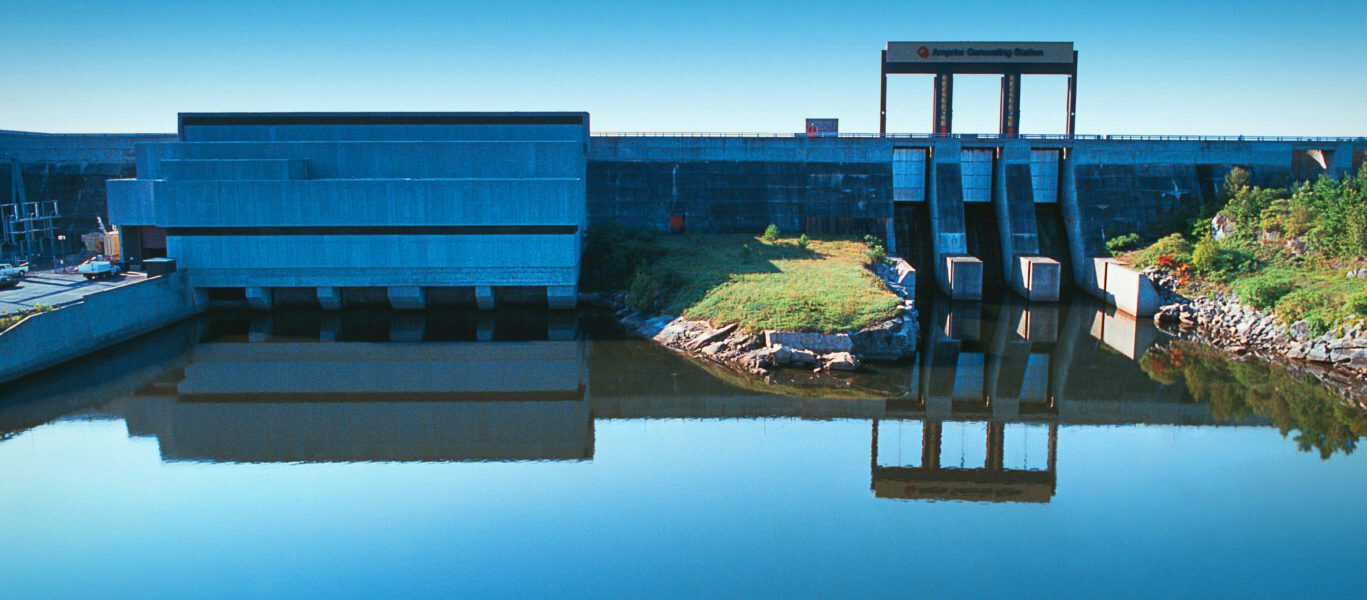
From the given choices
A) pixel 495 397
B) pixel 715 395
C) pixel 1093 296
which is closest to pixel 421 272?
pixel 495 397

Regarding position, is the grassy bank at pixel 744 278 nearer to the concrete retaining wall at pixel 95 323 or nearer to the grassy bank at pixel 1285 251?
the grassy bank at pixel 1285 251

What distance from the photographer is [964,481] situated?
1880 cm

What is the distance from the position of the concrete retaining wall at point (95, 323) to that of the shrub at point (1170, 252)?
3627 cm

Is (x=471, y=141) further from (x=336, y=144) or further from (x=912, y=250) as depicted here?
(x=912, y=250)

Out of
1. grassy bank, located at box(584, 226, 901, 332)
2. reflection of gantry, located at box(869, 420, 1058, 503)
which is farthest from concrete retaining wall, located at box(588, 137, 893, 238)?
reflection of gantry, located at box(869, 420, 1058, 503)

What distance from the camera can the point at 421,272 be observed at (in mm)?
34312

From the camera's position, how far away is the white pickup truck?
3046 centimetres

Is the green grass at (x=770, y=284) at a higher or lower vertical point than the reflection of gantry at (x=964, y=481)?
higher

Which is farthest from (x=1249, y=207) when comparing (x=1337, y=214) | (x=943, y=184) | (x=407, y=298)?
(x=407, y=298)

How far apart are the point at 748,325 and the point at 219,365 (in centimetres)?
1586

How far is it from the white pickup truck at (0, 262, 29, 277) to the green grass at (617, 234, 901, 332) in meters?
21.9

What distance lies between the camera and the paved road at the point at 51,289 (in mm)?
26812

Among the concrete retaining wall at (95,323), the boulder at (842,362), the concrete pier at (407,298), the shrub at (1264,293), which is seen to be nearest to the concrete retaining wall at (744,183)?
the concrete pier at (407,298)

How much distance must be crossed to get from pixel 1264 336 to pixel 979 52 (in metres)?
19.5
